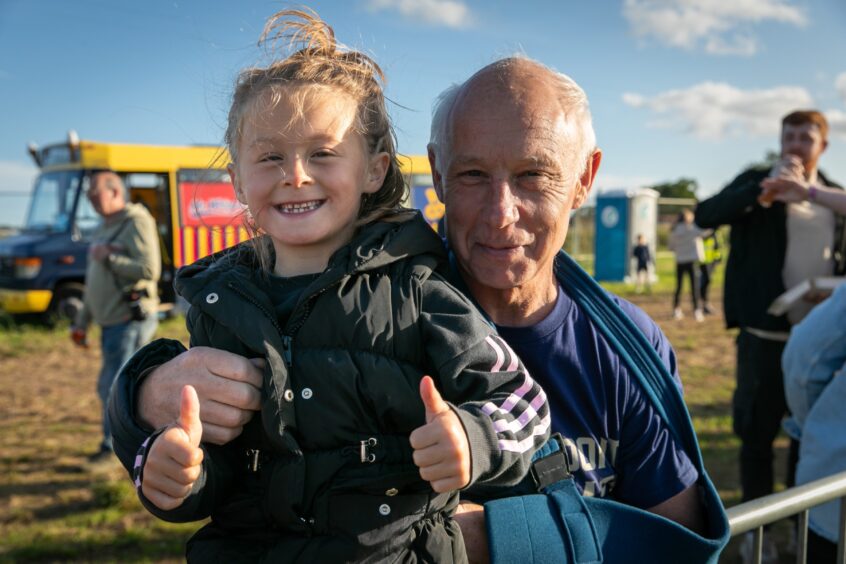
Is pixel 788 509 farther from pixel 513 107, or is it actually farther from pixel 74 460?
pixel 74 460

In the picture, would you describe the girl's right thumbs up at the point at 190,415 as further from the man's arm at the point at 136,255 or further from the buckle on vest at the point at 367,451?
the man's arm at the point at 136,255

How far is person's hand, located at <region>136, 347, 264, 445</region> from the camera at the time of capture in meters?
1.20

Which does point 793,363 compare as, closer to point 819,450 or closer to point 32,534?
point 819,450

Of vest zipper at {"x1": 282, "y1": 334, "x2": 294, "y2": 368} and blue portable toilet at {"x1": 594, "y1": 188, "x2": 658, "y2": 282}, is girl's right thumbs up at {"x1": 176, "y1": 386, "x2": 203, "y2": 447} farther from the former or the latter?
blue portable toilet at {"x1": 594, "y1": 188, "x2": 658, "y2": 282}

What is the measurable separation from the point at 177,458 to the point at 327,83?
76cm

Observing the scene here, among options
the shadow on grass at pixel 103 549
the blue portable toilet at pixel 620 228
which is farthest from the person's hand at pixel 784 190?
the blue portable toilet at pixel 620 228

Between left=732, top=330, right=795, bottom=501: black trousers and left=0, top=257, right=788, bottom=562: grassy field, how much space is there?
0.46 meters

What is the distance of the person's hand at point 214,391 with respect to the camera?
1196 mm

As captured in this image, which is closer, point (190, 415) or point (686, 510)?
point (190, 415)

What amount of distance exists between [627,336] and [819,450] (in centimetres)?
122

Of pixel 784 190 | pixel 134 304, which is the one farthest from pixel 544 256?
pixel 134 304

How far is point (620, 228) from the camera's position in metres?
18.8

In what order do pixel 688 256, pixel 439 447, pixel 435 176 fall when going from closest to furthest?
pixel 439 447 < pixel 435 176 < pixel 688 256

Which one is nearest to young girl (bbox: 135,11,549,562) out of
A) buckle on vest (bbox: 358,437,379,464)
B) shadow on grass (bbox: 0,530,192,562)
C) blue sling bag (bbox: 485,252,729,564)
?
buckle on vest (bbox: 358,437,379,464)
